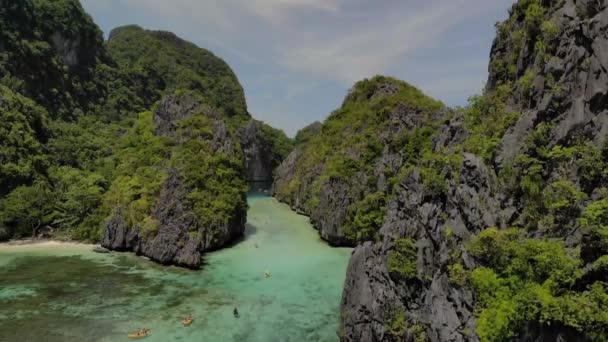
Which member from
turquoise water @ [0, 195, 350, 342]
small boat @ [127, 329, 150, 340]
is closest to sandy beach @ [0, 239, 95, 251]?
turquoise water @ [0, 195, 350, 342]

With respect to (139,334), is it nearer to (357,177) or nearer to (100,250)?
(100,250)

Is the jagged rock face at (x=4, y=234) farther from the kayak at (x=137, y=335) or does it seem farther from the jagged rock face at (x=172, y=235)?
the kayak at (x=137, y=335)

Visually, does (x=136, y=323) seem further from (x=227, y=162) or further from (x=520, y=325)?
(x=227, y=162)

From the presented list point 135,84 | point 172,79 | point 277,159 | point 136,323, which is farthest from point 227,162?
point 172,79

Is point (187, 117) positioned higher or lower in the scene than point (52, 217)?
higher

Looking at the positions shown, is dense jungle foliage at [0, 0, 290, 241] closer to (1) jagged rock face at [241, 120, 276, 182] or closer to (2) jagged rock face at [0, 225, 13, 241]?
(2) jagged rock face at [0, 225, 13, 241]

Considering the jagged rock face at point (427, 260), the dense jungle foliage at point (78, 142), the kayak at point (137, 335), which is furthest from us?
the dense jungle foliage at point (78, 142)

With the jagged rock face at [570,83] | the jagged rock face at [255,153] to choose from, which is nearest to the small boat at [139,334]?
the jagged rock face at [570,83]
